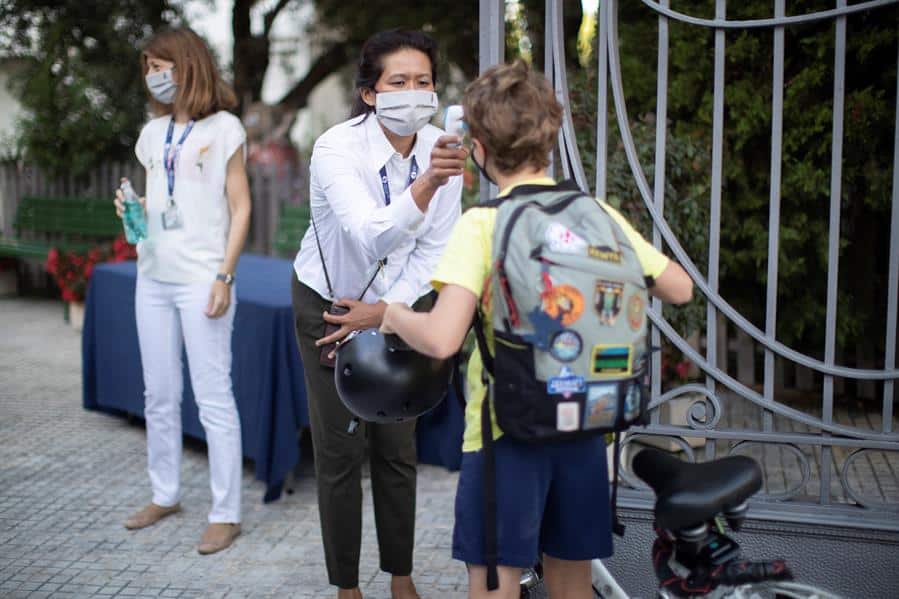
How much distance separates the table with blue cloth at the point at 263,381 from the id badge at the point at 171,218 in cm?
77

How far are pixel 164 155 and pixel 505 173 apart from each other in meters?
2.33

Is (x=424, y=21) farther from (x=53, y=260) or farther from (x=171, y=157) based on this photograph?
(x=171, y=157)

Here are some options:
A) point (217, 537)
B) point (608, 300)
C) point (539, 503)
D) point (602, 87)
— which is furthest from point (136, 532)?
point (608, 300)

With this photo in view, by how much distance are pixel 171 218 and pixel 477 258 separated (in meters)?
2.37

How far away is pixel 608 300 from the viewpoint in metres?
2.23

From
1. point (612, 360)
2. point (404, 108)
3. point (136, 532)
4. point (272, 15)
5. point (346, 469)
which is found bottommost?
point (136, 532)

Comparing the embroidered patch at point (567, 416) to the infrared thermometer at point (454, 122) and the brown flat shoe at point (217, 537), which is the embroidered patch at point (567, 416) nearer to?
the infrared thermometer at point (454, 122)

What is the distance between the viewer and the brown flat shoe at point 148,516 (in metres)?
4.48

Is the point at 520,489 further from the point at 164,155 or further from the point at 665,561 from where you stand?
the point at 164,155

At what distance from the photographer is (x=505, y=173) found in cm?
239

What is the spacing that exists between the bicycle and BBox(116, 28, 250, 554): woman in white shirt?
2.34 meters

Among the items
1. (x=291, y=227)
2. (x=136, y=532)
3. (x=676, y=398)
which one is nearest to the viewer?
(x=136, y=532)

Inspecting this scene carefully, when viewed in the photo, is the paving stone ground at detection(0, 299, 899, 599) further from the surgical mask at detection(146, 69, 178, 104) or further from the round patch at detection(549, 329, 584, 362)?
the surgical mask at detection(146, 69, 178, 104)

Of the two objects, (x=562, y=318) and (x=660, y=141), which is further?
(x=660, y=141)
